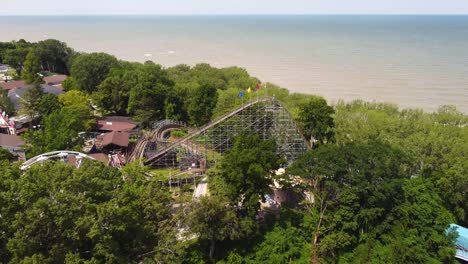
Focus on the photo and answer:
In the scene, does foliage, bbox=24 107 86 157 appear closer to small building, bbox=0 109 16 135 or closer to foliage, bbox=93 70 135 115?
small building, bbox=0 109 16 135

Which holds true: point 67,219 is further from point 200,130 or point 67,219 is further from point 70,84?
point 70,84

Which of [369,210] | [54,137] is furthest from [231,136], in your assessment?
[54,137]

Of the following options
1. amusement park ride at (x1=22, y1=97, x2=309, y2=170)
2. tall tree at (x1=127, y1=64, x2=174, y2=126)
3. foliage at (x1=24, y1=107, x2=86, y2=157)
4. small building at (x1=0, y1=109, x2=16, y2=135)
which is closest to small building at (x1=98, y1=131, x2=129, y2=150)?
amusement park ride at (x1=22, y1=97, x2=309, y2=170)

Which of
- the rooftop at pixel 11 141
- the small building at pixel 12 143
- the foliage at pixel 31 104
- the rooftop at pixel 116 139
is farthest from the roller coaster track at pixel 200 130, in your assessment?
the foliage at pixel 31 104

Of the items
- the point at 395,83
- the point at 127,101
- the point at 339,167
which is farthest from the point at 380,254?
the point at 395,83

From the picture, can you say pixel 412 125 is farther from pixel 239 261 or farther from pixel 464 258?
pixel 239 261

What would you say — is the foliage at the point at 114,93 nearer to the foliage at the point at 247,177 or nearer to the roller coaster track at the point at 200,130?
the roller coaster track at the point at 200,130
